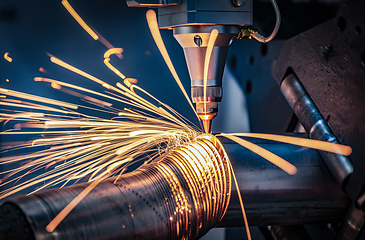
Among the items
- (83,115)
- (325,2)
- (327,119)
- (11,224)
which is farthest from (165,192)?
(83,115)

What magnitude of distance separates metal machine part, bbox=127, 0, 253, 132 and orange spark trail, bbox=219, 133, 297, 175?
4.7 inches

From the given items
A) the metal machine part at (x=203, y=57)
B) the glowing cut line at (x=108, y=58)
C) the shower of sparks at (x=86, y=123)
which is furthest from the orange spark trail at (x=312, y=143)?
the glowing cut line at (x=108, y=58)

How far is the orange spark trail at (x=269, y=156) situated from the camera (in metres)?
0.89

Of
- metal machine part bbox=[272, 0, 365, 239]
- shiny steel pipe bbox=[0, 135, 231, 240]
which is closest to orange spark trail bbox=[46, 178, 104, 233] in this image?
shiny steel pipe bbox=[0, 135, 231, 240]

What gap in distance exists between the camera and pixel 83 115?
1357 mm

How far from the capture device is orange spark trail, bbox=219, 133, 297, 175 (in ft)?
2.93

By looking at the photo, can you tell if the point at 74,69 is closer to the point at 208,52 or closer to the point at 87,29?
the point at 87,29

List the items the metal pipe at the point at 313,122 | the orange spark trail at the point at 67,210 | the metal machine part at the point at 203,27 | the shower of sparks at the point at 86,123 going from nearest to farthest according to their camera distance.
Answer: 1. the orange spark trail at the point at 67,210
2. the metal machine part at the point at 203,27
3. the metal pipe at the point at 313,122
4. the shower of sparks at the point at 86,123

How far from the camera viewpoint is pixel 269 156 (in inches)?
35.8

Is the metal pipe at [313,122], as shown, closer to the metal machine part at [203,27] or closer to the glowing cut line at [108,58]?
the metal machine part at [203,27]

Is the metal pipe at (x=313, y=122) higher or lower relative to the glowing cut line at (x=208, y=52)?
lower

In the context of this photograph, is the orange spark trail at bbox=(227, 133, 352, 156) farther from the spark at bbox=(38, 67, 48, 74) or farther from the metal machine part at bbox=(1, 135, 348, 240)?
the spark at bbox=(38, 67, 48, 74)

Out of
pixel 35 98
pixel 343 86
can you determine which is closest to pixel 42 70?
pixel 35 98

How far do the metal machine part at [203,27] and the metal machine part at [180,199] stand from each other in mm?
151
